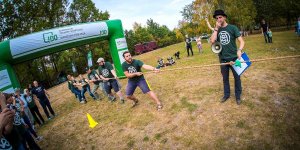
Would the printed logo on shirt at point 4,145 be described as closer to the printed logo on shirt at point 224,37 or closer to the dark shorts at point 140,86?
the dark shorts at point 140,86

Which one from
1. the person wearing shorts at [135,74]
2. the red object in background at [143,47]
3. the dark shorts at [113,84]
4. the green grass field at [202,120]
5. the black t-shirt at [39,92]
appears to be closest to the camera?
the green grass field at [202,120]

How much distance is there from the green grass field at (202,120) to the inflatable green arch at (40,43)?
11.1 feet

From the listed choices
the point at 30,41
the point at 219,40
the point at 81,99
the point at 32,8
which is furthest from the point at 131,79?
the point at 32,8

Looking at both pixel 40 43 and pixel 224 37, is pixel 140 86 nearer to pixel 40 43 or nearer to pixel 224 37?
pixel 224 37

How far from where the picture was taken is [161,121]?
18.3ft

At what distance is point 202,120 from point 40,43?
8.65 metres

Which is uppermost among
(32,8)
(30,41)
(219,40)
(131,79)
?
(32,8)

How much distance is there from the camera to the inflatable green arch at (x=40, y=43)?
9117mm

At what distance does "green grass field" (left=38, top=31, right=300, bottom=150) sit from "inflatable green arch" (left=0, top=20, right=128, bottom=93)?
3392 mm

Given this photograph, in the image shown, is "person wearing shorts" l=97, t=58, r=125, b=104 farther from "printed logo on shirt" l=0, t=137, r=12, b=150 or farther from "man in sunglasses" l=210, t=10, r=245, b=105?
"printed logo on shirt" l=0, t=137, r=12, b=150

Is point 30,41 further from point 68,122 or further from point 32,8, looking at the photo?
point 32,8

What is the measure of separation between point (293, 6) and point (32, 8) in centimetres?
4177

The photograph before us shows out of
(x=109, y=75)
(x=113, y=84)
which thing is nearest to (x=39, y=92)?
(x=109, y=75)

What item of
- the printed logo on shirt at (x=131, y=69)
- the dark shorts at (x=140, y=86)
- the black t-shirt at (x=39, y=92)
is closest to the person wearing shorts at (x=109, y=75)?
the dark shorts at (x=140, y=86)
